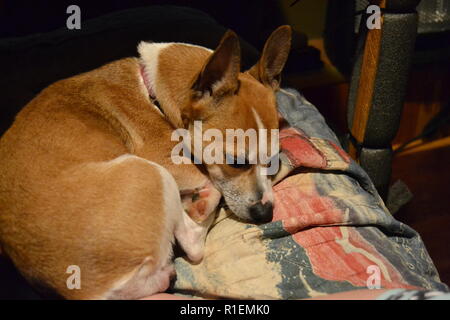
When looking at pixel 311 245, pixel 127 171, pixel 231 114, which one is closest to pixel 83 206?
pixel 127 171

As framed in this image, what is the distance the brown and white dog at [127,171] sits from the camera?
1364 mm

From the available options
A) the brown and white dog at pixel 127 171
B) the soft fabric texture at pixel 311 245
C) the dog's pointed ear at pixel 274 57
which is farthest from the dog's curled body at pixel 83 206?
the dog's pointed ear at pixel 274 57

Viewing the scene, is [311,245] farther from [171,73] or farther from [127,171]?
[171,73]

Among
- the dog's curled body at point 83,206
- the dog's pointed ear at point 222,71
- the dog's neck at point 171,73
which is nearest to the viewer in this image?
the dog's curled body at point 83,206

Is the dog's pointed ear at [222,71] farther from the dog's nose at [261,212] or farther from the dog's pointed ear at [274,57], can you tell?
the dog's nose at [261,212]

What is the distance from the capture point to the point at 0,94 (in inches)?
75.0

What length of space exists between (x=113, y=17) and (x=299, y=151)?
1264 mm

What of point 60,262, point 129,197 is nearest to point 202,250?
point 129,197

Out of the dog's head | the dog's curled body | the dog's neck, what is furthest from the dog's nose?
the dog's neck

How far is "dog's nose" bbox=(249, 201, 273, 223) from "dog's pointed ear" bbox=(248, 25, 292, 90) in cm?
52

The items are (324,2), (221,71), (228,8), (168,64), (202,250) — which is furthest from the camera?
(324,2)

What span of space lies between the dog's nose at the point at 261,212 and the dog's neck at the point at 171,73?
1.50 feet
